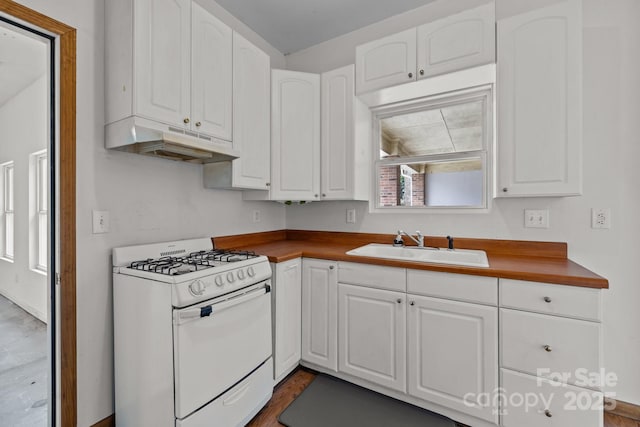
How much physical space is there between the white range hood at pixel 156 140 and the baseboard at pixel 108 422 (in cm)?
149

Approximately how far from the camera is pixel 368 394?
6.16 ft

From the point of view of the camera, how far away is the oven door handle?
4.09ft

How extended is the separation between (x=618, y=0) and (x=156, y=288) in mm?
3101

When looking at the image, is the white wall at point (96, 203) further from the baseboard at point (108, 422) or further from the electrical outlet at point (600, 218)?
the electrical outlet at point (600, 218)

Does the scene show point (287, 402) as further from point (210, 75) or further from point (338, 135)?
point (210, 75)

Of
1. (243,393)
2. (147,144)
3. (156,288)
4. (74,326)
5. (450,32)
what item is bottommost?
(243,393)

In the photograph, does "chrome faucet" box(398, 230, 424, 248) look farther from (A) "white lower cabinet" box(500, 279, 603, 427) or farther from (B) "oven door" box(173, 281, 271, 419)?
(B) "oven door" box(173, 281, 271, 419)

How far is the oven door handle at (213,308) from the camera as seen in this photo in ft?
4.09

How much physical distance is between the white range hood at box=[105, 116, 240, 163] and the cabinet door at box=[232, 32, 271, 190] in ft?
0.93

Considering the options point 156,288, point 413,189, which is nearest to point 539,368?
point 413,189

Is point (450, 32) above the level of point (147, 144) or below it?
above

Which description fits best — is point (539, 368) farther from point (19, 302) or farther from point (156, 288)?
point (19, 302)

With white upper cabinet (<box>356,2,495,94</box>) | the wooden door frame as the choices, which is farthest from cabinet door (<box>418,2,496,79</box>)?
the wooden door frame

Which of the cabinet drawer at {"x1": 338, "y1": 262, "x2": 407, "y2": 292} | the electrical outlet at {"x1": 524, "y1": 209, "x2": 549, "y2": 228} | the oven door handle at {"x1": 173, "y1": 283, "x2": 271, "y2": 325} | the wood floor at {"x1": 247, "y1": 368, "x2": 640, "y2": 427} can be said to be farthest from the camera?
the electrical outlet at {"x1": 524, "y1": 209, "x2": 549, "y2": 228}
